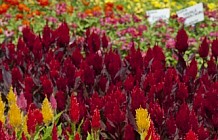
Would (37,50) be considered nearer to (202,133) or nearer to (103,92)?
(103,92)

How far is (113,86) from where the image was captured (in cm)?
326

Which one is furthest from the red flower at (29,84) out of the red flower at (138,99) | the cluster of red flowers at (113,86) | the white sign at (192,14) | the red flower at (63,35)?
the white sign at (192,14)

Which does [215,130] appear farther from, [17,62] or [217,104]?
[17,62]

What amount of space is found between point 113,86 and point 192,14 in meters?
3.28

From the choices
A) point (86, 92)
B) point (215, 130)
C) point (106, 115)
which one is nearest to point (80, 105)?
point (106, 115)

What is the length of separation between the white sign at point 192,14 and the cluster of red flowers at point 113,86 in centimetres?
208

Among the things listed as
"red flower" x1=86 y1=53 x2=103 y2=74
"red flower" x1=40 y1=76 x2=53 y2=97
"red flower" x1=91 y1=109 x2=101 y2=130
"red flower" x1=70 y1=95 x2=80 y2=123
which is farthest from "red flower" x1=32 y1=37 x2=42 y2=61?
"red flower" x1=91 y1=109 x2=101 y2=130

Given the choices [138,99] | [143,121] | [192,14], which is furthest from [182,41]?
[192,14]

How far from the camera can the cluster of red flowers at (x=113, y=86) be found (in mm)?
2693

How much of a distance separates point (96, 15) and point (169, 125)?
4.27 meters

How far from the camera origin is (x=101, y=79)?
3.35 metres

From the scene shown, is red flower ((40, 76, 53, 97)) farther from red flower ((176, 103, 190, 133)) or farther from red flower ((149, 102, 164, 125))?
red flower ((176, 103, 190, 133))

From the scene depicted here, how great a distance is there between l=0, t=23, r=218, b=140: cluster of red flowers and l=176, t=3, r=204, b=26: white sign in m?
2.08

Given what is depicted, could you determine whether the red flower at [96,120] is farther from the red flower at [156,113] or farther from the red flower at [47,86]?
the red flower at [47,86]
